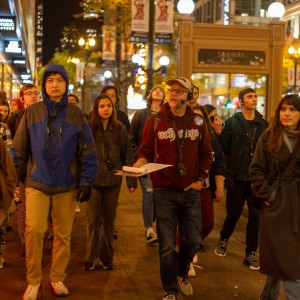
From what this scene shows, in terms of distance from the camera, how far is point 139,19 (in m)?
18.3

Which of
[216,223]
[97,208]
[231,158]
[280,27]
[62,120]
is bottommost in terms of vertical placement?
[216,223]

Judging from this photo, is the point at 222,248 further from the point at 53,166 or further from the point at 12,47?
the point at 12,47

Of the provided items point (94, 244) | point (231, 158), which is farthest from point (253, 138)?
point (94, 244)

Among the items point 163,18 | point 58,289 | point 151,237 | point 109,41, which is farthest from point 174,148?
point 109,41

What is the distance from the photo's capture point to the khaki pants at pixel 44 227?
18.6 ft

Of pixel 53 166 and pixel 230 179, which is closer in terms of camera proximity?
pixel 53 166

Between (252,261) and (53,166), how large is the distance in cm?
294

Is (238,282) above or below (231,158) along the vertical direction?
below

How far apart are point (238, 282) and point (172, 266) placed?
1.29 metres

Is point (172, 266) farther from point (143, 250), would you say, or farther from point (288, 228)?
point (143, 250)

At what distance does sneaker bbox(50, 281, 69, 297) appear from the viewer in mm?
5926

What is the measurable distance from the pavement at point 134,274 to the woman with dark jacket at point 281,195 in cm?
131

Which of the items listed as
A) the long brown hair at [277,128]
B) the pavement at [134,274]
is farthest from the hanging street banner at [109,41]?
the long brown hair at [277,128]

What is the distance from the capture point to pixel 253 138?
739 cm
